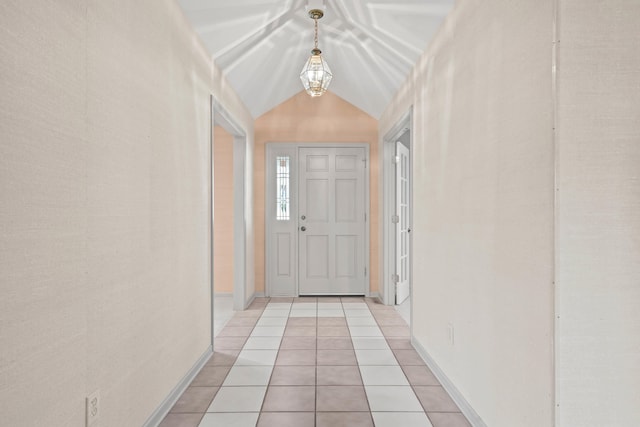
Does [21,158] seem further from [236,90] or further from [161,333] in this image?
[236,90]

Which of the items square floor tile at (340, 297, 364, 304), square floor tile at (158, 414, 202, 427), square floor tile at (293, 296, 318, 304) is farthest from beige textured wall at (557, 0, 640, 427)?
square floor tile at (293, 296, 318, 304)

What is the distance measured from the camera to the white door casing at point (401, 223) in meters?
4.93

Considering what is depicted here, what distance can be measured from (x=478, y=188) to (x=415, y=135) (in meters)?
1.37

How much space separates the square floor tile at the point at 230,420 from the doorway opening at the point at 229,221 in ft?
6.00

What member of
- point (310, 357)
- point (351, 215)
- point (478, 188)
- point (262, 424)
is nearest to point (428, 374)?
point (310, 357)

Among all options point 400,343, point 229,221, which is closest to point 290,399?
point 400,343

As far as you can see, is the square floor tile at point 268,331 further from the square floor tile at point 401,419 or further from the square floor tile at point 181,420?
the square floor tile at point 401,419

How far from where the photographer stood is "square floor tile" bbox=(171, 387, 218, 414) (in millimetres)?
2280

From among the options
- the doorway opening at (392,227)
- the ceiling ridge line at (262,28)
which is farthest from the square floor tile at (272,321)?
the ceiling ridge line at (262,28)

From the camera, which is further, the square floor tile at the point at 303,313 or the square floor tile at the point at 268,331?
the square floor tile at the point at 303,313

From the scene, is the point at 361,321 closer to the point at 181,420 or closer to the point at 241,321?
the point at 241,321

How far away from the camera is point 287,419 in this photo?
2.17 m

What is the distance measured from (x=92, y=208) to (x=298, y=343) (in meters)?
2.27

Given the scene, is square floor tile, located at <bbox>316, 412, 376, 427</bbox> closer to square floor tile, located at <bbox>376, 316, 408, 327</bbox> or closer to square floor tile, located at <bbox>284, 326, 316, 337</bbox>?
square floor tile, located at <bbox>284, 326, 316, 337</bbox>
